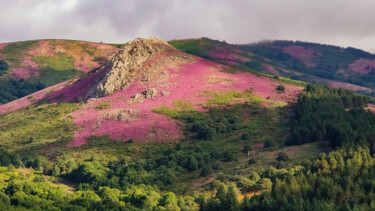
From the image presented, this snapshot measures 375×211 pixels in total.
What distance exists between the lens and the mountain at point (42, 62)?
6161 inches

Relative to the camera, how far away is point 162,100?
100750mm

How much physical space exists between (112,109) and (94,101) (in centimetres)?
670

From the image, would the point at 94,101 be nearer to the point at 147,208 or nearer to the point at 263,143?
the point at 263,143

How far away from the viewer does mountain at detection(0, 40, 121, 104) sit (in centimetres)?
15650

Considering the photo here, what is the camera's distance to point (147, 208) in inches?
2352

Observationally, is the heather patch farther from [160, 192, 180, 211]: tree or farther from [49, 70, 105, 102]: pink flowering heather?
[160, 192, 180, 211]: tree

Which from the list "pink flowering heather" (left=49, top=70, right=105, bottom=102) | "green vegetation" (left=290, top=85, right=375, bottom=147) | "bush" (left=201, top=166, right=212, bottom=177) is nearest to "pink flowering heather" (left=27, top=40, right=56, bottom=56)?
"pink flowering heather" (left=49, top=70, right=105, bottom=102)

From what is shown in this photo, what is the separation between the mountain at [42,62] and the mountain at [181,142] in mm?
38183

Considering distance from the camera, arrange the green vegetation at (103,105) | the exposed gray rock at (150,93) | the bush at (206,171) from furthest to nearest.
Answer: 1. the exposed gray rock at (150,93)
2. the green vegetation at (103,105)
3. the bush at (206,171)

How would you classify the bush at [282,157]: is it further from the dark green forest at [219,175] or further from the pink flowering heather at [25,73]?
the pink flowering heather at [25,73]

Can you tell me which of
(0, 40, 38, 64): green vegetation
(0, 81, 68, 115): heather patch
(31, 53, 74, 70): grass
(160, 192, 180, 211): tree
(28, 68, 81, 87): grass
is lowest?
(160, 192, 180, 211): tree

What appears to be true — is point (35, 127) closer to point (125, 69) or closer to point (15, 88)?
point (125, 69)

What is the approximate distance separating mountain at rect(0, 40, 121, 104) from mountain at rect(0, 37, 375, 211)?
38.2 metres

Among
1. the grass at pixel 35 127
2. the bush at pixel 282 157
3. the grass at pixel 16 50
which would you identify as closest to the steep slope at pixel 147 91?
the grass at pixel 35 127
